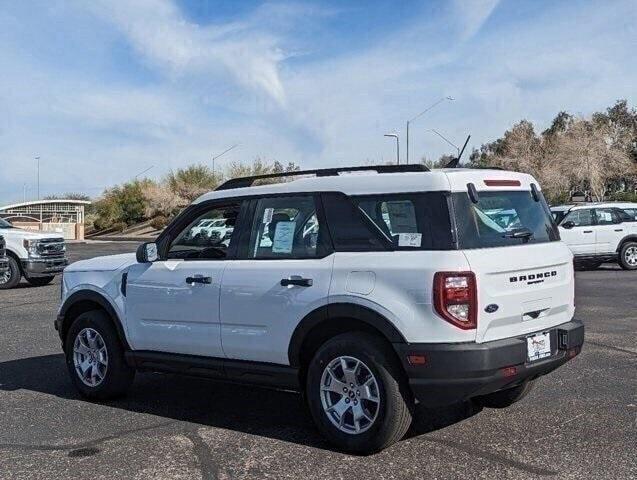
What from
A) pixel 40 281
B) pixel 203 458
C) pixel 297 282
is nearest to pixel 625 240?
pixel 40 281

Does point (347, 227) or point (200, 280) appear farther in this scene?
point (200, 280)

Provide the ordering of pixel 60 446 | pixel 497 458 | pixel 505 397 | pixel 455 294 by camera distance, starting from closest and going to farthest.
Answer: pixel 455 294, pixel 497 458, pixel 60 446, pixel 505 397

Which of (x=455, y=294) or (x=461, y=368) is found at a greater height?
(x=455, y=294)

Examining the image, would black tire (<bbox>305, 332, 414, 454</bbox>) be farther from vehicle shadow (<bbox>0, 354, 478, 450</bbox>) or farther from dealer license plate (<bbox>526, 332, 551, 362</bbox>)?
dealer license plate (<bbox>526, 332, 551, 362</bbox>)

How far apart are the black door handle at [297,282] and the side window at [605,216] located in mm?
16248

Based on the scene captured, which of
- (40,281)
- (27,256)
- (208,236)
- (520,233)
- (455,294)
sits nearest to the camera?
(455,294)

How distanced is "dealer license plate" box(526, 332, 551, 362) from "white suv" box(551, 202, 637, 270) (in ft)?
48.9

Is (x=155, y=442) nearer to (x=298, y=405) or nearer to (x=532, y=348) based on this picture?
(x=298, y=405)

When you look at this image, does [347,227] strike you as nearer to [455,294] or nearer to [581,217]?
[455,294]

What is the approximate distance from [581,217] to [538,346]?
1561cm

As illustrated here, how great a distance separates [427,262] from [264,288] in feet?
4.44

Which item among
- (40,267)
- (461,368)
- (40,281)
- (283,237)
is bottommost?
(461,368)

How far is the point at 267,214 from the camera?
604 centimetres

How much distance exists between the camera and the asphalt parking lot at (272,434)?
4988mm
